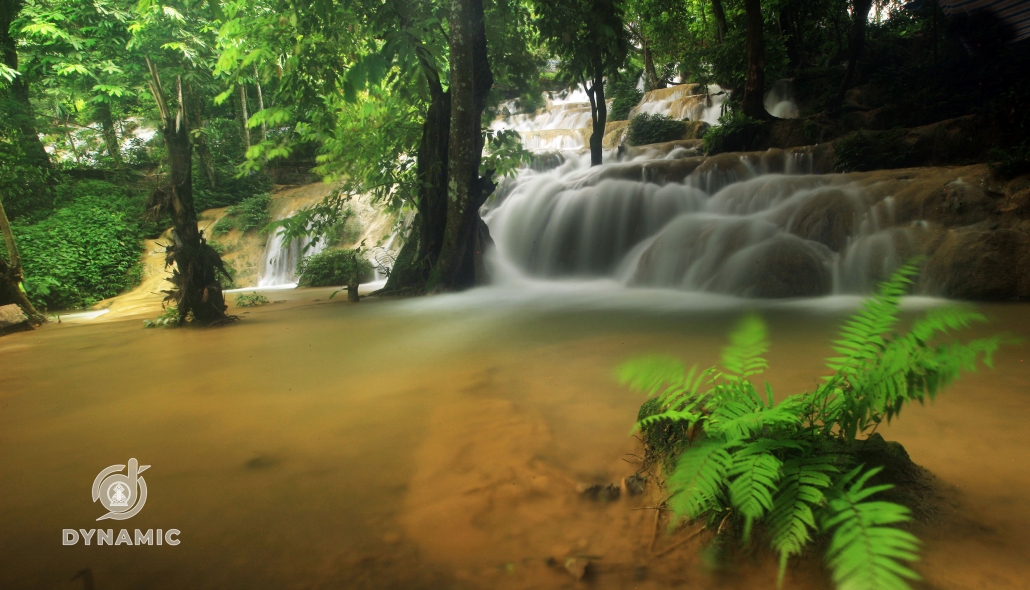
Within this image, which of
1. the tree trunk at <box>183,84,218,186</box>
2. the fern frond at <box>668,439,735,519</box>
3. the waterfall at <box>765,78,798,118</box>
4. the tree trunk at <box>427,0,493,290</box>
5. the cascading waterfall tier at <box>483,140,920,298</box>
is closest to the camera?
the fern frond at <box>668,439,735,519</box>

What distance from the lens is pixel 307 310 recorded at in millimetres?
7559

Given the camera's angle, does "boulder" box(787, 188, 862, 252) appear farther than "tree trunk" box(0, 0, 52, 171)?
No

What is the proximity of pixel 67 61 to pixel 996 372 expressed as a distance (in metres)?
18.9

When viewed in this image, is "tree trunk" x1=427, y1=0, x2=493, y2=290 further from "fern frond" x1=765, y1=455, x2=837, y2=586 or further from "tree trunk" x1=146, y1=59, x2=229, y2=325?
"fern frond" x1=765, y1=455, x2=837, y2=586

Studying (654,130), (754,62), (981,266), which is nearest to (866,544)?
(981,266)

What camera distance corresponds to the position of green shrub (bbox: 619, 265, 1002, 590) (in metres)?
1.28

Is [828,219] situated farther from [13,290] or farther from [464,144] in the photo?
[13,290]

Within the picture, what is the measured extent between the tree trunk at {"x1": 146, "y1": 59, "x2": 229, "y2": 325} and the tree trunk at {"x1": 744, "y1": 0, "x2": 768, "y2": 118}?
39.5 feet

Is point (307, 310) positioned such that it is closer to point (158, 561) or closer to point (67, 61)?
point (158, 561)

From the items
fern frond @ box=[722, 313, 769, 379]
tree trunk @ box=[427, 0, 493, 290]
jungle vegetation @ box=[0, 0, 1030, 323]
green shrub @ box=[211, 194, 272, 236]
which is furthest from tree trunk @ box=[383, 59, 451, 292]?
green shrub @ box=[211, 194, 272, 236]

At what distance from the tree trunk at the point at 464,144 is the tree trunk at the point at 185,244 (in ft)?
10.3

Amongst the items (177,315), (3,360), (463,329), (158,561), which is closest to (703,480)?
(158,561)

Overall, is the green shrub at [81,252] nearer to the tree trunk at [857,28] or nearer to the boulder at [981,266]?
the boulder at [981,266]

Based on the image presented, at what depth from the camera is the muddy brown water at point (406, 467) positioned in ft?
5.22
